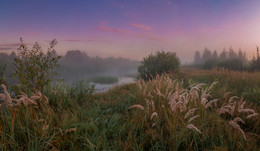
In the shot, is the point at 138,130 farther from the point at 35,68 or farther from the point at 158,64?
the point at 158,64

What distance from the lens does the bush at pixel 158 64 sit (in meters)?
15.1

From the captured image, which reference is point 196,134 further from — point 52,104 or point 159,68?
point 159,68

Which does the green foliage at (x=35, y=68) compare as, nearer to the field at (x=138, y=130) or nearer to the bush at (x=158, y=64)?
the field at (x=138, y=130)

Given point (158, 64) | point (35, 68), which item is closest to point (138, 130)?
point (35, 68)

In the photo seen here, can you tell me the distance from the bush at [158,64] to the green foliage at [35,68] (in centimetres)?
1047

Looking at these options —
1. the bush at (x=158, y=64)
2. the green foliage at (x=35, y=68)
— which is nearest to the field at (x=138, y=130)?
the green foliage at (x=35, y=68)

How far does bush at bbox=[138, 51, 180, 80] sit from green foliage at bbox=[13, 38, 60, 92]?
1047 cm

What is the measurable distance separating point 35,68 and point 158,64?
12.1m

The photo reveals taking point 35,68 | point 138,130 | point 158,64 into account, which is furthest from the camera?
point 158,64

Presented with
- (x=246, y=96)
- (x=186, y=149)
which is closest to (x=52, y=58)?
(x=186, y=149)

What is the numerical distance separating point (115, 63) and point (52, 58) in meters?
115

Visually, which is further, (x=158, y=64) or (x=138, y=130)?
(x=158, y=64)

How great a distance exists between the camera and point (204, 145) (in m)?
2.52

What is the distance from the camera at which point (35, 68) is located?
571cm
